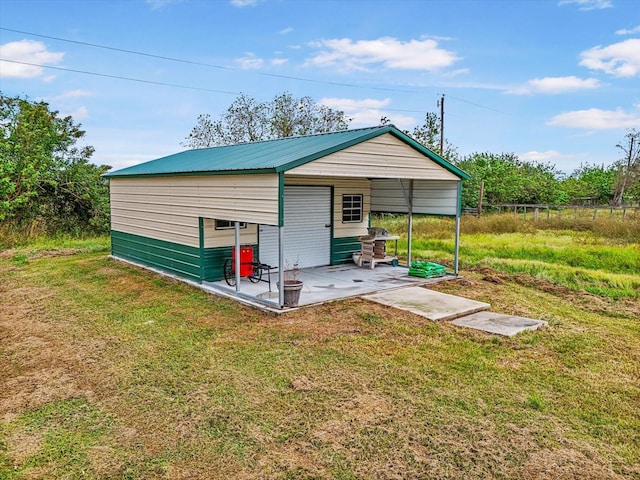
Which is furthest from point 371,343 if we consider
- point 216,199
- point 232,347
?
point 216,199

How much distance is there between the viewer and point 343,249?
427 inches

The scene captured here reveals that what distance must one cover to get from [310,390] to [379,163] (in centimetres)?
467

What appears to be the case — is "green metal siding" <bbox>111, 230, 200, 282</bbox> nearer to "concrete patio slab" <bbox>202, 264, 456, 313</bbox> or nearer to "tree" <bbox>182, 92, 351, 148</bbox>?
"concrete patio slab" <bbox>202, 264, 456, 313</bbox>

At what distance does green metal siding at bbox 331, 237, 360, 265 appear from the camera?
420 inches

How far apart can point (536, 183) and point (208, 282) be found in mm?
27707

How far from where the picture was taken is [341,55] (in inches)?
794

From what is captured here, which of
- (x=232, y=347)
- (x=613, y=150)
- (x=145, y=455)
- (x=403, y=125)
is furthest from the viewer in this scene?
(x=613, y=150)

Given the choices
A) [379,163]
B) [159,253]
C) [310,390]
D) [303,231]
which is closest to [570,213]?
[303,231]

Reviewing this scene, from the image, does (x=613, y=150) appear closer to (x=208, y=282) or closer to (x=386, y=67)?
(x=386, y=67)

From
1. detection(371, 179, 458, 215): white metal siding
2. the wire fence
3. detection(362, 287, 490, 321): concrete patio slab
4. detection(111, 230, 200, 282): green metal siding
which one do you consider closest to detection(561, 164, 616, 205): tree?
the wire fence

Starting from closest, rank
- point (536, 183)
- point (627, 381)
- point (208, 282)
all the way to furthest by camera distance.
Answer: point (627, 381), point (208, 282), point (536, 183)

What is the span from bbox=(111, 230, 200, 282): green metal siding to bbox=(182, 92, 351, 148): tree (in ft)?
48.6

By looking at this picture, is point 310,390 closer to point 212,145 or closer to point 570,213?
point 212,145

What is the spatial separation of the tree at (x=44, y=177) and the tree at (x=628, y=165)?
3114cm
